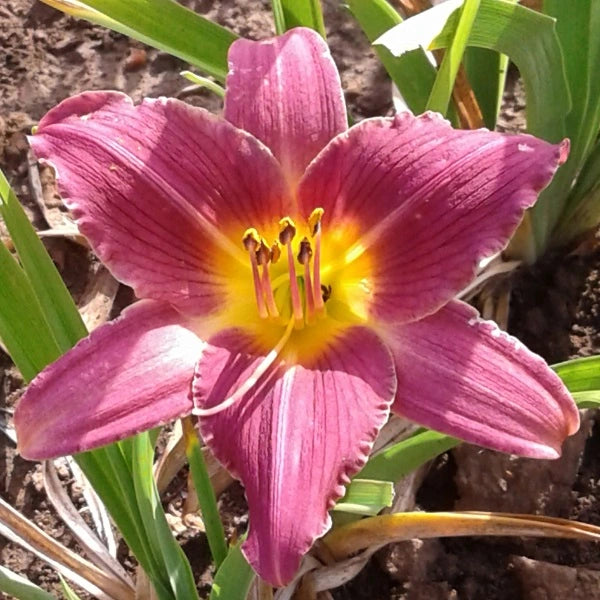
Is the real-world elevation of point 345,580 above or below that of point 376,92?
below

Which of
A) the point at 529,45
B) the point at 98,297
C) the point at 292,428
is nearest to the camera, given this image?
the point at 292,428

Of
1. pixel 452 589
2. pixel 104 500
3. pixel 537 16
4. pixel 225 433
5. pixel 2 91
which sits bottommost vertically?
pixel 452 589

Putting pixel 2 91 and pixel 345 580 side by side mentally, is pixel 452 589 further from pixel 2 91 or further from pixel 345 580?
pixel 2 91

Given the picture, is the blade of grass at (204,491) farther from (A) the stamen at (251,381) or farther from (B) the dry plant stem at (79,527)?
(B) the dry plant stem at (79,527)

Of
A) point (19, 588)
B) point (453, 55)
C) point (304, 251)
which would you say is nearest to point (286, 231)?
point (304, 251)

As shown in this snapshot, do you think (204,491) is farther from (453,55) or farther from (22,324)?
(453,55)

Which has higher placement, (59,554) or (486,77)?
(486,77)

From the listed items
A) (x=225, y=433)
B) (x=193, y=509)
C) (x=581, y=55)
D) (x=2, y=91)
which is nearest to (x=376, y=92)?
(x=581, y=55)
